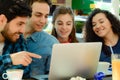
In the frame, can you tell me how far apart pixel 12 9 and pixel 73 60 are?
496 mm

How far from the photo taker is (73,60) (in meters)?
1.24

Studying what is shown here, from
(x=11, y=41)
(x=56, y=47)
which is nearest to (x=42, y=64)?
(x=11, y=41)

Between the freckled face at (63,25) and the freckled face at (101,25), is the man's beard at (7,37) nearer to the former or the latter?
the freckled face at (63,25)

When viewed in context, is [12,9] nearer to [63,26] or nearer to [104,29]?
[63,26]

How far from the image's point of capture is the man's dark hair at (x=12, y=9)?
1464 millimetres

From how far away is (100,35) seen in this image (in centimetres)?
224

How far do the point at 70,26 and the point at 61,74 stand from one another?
101 centimetres

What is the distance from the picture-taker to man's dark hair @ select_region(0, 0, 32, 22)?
1464mm

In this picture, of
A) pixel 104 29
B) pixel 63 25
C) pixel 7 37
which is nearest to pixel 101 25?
pixel 104 29

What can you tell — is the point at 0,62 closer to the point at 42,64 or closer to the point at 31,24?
the point at 42,64

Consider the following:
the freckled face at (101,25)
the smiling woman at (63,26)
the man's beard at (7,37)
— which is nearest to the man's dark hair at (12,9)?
the man's beard at (7,37)

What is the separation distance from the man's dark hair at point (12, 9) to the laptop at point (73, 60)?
1.43ft

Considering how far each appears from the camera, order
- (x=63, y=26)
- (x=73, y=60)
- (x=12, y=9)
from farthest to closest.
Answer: (x=63, y=26)
(x=12, y=9)
(x=73, y=60)

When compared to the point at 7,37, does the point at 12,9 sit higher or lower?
higher
